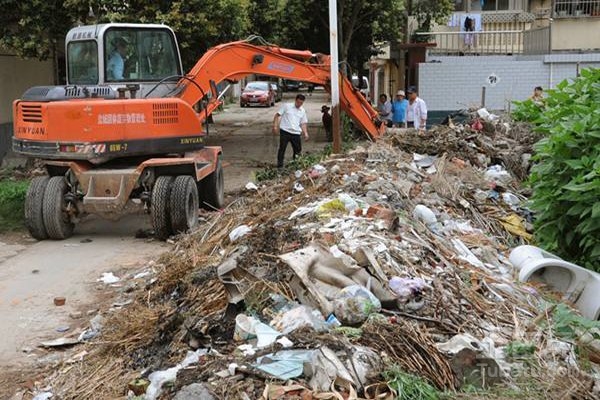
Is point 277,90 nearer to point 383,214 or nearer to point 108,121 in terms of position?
point 108,121

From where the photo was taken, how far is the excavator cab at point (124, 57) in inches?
398

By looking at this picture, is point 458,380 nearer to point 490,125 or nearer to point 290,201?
point 290,201

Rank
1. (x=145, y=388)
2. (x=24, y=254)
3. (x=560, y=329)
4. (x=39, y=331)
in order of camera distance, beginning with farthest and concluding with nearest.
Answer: (x=24, y=254) → (x=39, y=331) → (x=560, y=329) → (x=145, y=388)

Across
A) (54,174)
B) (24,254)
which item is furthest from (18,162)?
(24,254)

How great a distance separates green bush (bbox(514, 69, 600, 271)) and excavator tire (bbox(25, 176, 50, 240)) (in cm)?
610

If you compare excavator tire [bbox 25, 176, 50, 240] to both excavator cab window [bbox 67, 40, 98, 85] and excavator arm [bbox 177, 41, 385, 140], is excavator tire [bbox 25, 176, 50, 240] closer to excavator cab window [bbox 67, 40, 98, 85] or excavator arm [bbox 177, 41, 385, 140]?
excavator cab window [bbox 67, 40, 98, 85]

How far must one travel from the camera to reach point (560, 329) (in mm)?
5004

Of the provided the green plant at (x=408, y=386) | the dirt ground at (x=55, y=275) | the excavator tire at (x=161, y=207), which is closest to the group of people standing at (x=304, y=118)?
the dirt ground at (x=55, y=275)

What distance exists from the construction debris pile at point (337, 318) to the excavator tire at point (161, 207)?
1302mm

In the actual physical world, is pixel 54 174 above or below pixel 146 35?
below

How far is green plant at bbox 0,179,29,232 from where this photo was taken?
10.4 meters

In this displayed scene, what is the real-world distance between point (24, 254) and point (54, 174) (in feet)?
4.79

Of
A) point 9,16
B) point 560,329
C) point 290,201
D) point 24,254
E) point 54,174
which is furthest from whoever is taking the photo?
point 9,16

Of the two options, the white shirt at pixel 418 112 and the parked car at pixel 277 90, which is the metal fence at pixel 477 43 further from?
the parked car at pixel 277 90
